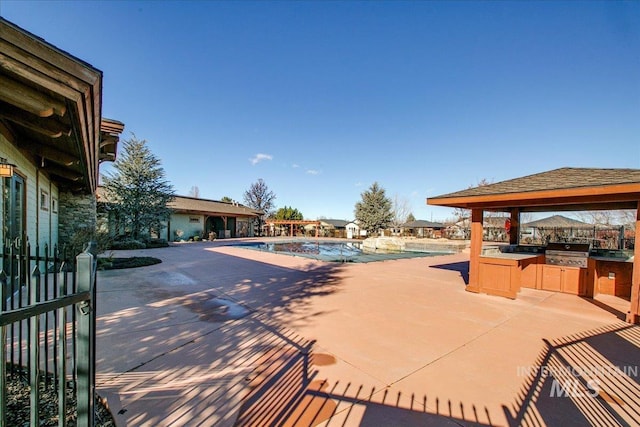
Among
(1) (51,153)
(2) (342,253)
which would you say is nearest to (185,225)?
(2) (342,253)

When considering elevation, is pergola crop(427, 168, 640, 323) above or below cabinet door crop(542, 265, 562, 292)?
above

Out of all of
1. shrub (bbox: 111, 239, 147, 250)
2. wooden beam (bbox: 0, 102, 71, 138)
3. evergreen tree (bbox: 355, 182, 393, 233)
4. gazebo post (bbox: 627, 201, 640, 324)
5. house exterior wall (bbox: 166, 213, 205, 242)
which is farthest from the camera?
evergreen tree (bbox: 355, 182, 393, 233)

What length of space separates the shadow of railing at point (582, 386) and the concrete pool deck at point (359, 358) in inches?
0.6

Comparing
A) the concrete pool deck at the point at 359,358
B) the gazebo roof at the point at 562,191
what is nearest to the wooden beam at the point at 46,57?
the concrete pool deck at the point at 359,358

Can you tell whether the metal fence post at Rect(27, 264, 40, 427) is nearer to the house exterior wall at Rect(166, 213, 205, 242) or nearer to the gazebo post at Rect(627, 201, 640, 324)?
the gazebo post at Rect(627, 201, 640, 324)

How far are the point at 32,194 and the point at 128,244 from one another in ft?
32.6

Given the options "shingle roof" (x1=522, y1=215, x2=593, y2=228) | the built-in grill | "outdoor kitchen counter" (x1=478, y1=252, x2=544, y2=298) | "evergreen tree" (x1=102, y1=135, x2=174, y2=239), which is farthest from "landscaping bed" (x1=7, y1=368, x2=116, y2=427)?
"shingle roof" (x1=522, y1=215, x2=593, y2=228)

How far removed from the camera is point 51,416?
1933 mm

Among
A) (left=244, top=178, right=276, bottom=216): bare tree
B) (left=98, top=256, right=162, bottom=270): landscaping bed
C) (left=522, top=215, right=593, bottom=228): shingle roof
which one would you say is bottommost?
(left=98, top=256, right=162, bottom=270): landscaping bed

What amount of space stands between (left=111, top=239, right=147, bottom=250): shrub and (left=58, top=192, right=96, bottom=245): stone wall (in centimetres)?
333

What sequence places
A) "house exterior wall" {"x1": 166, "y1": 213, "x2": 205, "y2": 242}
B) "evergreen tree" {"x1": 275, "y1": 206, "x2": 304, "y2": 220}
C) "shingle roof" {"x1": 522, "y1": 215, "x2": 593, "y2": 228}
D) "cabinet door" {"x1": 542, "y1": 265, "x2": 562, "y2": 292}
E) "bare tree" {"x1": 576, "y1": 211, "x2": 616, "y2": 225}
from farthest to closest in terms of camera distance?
"evergreen tree" {"x1": 275, "y1": 206, "x2": 304, "y2": 220}, "bare tree" {"x1": 576, "y1": 211, "x2": 616, "y2": 225}, "house exterior wall" {"x1": 166, "y1": 213, "x2": 205, "y2": 242}, "shingle roof" {"x1": 522, "y1": 215, "x2": 593, "y2": 228}, "cabinet door" {"x1": 542, "y1": 265, "x2": 562, "y2": 292}

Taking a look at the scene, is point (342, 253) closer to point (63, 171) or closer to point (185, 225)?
point (63, 171)

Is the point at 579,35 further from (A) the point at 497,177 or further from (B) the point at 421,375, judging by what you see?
(A) the point at 497,177

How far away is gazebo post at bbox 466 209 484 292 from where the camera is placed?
664 cm
